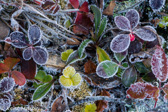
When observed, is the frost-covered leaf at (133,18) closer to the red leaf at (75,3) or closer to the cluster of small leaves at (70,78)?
the red leaf at (75,3)

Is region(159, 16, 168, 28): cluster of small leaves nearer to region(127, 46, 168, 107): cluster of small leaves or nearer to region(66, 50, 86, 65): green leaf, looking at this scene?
region(127, 46, 168, 107): cluster of small leaves

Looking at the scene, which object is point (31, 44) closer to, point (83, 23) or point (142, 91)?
point (83, 23)

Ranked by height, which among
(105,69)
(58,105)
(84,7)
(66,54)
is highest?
(84,7)

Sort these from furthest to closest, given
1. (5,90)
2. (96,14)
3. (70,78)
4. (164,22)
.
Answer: (164,22), (96,14), (70,78), (5,90)

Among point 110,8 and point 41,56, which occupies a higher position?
point 110,8

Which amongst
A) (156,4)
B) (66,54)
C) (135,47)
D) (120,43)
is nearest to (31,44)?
(66,54)

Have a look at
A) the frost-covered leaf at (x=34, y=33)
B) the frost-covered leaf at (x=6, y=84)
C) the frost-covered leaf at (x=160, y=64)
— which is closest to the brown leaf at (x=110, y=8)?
the frost-covered leaf at (x=160, y=64)

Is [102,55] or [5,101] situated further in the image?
[102,55]
